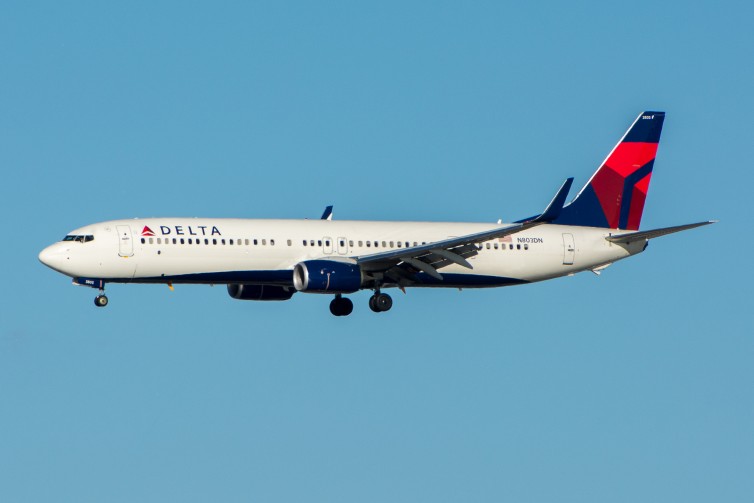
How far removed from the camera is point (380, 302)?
244ft

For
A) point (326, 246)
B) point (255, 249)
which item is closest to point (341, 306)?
point (326, 246)

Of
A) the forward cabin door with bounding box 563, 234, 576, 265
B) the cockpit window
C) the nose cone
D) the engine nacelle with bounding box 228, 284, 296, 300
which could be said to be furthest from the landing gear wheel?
the nose cone

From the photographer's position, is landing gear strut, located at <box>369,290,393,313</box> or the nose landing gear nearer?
the nose landing gear

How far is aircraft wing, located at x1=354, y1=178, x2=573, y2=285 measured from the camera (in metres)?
71.2

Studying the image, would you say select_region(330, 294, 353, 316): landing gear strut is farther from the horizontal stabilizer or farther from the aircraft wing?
the horizontal stabilizer

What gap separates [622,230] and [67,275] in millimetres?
30607

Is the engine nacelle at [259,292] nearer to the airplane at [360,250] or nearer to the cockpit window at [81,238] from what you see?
the airplane at [360,250]

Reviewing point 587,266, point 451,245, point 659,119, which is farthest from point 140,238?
point 659,119

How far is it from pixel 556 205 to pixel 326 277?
Result: 11.4m

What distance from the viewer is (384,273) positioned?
7400 cm

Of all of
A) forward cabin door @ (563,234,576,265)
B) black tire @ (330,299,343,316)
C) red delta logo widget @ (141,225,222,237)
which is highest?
forward cabin door @ (563,234,576,265)

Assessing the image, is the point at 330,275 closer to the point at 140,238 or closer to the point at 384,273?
the point at 384,273

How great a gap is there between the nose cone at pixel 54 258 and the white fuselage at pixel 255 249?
47 mm

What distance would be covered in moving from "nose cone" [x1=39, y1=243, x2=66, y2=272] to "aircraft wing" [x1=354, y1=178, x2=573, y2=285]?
14.2 meters
